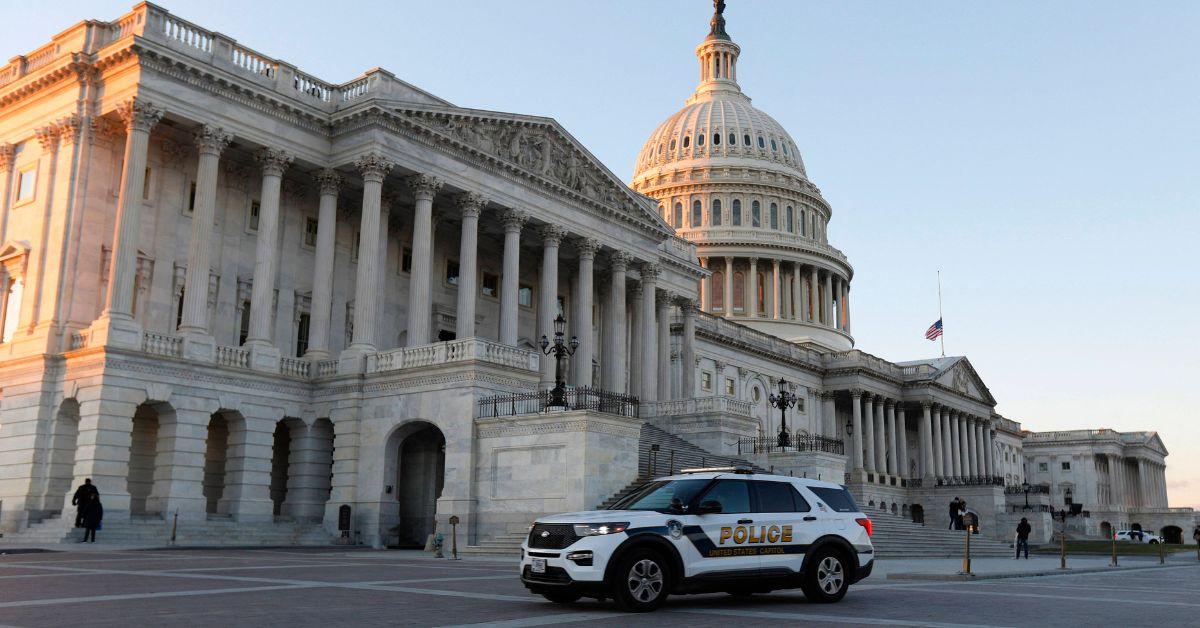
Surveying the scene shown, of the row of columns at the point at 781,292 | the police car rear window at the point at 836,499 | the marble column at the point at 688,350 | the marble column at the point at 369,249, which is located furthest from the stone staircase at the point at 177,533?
the row of columns at the point at 781,292

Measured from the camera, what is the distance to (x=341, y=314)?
48.9m

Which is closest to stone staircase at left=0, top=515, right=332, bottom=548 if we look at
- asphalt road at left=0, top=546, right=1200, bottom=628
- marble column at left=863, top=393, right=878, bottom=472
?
asphalt road at left=0, top=546, right=1200, bottom=628

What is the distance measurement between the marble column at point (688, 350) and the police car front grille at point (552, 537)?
4866 cm

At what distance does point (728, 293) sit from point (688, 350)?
1939 inches

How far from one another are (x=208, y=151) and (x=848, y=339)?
94.4 metres

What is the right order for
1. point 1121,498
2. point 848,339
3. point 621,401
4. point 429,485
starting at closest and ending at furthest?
point 621,401, point 429,485, point 848,339, point 1121,498

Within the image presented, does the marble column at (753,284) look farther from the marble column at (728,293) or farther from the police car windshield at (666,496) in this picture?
the police car windshield at (666,496)

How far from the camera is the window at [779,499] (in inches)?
673

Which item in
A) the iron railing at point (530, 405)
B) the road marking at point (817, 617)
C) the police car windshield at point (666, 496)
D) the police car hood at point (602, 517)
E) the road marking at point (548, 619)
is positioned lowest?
the road marking at point (548, 619)

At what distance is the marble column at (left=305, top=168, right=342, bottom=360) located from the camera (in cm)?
4503

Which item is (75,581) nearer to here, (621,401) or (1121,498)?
(621,401)

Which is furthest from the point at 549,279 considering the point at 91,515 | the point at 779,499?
the point at 779,499

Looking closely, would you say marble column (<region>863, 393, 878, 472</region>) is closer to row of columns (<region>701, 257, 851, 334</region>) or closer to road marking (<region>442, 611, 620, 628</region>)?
row of columns (<region>701, 257, 851, 334</region>)

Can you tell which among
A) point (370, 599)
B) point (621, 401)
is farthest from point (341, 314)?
point (370, 599)
